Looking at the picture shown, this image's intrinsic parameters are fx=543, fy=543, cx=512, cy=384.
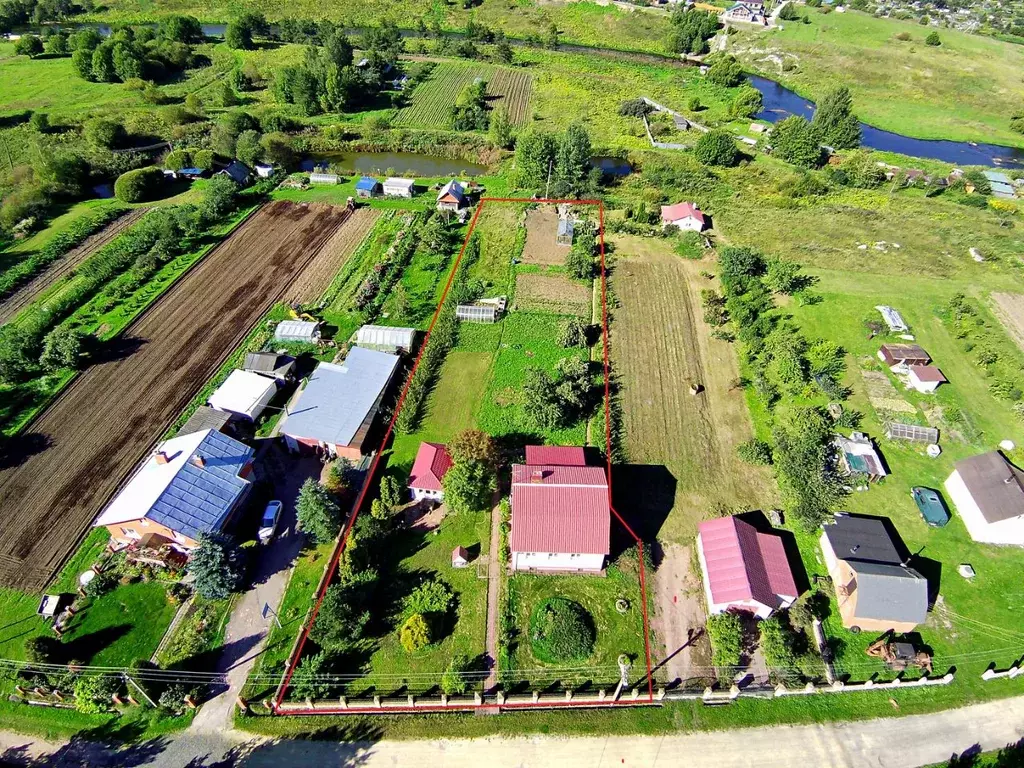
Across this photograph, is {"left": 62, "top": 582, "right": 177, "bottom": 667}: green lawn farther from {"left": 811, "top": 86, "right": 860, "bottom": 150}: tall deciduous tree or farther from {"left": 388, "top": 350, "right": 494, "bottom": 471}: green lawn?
{"left": 811, "top": 86, "right": 860, "bottom": 150}: tall deciduous tree

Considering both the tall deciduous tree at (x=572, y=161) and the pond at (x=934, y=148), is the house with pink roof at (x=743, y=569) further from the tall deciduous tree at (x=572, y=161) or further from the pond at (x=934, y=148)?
the pond at (x=934, y=148)

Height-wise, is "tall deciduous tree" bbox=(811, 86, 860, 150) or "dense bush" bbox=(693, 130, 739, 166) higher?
"tall deciduous tree" bbox=(811, 86, 860, 150)

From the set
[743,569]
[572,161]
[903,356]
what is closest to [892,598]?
[743,569]

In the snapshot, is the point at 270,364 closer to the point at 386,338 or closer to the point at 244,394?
the point at 244,394

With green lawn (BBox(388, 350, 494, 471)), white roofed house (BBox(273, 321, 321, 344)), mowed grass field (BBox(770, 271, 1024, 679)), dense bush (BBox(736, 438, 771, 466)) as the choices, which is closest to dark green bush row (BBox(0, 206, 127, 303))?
white roofed house (BBox(273, 321, 321, 344))

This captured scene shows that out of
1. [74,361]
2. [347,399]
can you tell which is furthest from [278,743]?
[74,361]
